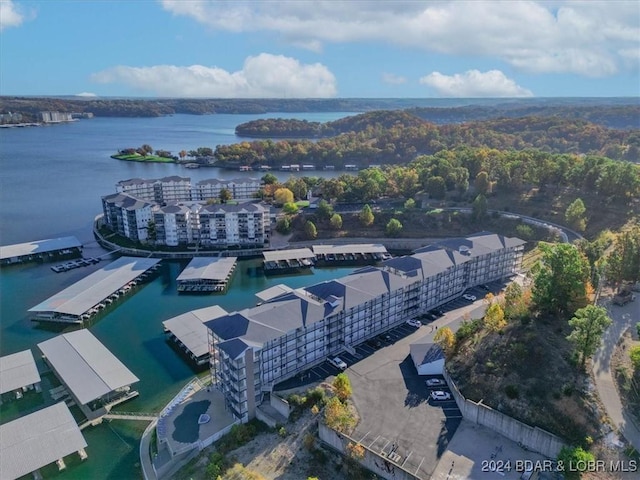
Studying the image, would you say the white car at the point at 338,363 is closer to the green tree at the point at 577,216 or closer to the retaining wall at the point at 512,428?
the retaining wall at the point at 512,428

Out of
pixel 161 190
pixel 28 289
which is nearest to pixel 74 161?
pixel 161 190

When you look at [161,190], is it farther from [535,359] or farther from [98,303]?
[535,359]

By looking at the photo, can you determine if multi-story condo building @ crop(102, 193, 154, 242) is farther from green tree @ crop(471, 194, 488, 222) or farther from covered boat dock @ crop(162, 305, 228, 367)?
green tree @ crop(471, 194, 488, 222)

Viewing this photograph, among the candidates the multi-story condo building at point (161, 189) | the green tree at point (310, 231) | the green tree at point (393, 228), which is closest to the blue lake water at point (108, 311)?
the green tree at point (310, 231)

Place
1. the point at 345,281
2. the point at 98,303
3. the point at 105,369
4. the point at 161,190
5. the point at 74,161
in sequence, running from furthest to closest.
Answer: the point at 74,161 < the point at 161,190 < the point at 98,303 < the point at 345,281 < the point at 105,369

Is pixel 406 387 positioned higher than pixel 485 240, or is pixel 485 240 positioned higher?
pixel 485 240

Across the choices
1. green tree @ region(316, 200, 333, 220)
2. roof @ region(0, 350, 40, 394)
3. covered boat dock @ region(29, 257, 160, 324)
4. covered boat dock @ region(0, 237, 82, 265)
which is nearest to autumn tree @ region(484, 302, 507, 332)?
roof @ region(0, 350, 40, 394)

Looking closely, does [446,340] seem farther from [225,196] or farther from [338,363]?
[225,196]
